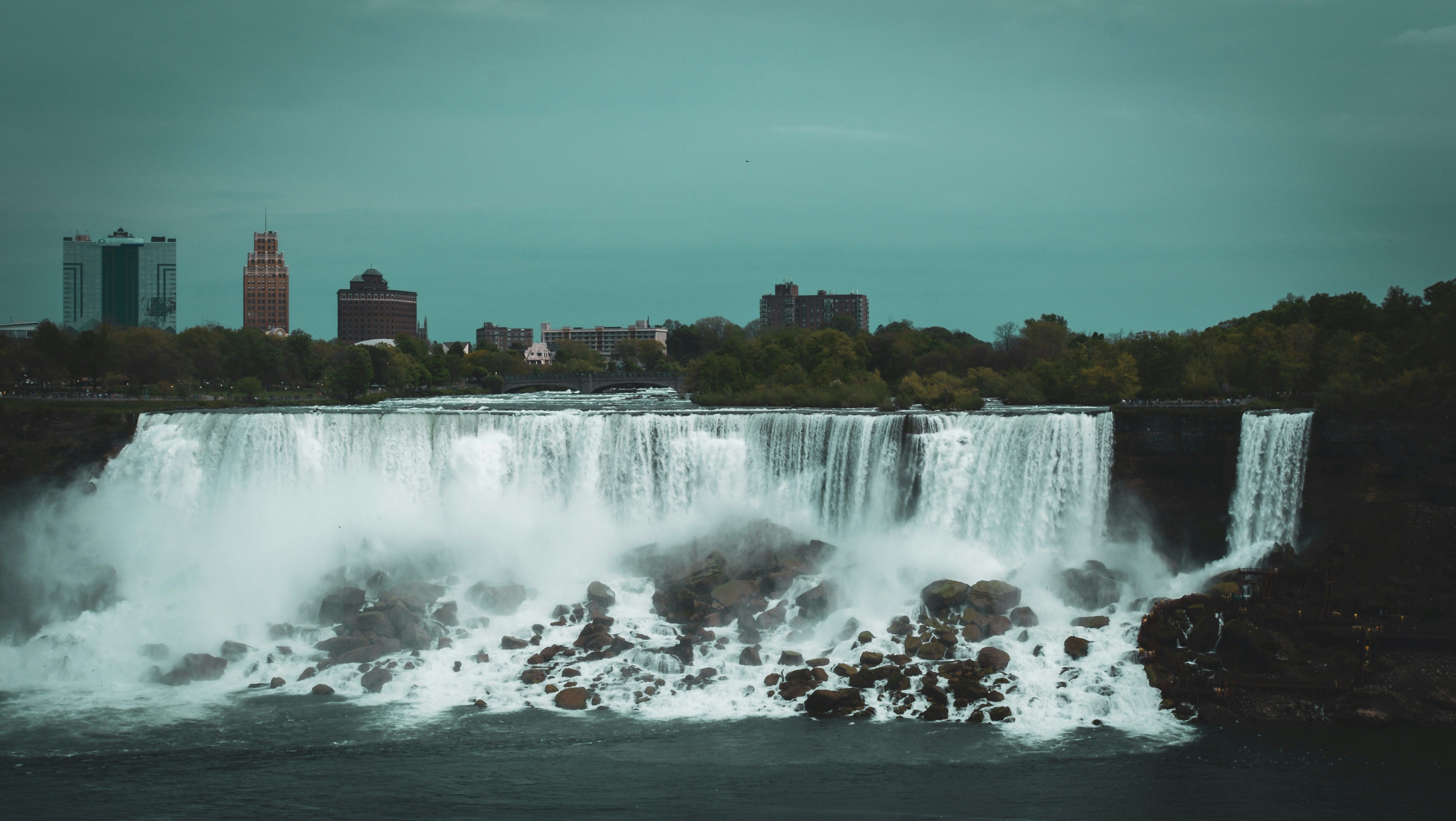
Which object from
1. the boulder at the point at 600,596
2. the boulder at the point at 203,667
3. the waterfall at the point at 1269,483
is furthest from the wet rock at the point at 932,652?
the boulder at the point at 203,667

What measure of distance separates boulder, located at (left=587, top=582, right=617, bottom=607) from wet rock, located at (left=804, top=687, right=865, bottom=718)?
751cm

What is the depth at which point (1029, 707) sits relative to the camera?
22.2m

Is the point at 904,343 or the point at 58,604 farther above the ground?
the point at 904,343

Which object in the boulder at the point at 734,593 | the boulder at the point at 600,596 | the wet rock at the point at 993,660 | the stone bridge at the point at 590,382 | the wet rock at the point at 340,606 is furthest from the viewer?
the stone bridge at the point at 590,382

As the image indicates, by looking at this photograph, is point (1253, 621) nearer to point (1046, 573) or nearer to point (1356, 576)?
point (1356, 576)

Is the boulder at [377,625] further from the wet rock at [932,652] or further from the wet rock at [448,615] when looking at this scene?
the wet rock at [932,652]

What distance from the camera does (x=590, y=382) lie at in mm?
85875

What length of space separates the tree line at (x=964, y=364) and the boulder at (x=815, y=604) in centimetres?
1489

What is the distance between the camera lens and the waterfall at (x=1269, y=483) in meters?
27.9

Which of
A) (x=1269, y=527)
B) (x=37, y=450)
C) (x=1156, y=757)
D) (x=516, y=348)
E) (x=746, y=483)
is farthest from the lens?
(x=516, y=348)

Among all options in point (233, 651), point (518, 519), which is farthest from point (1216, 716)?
point (233, 651)

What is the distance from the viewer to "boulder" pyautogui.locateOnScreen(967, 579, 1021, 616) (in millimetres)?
26125

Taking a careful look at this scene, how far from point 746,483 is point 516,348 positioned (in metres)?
138

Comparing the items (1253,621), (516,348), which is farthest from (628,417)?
(516,348)
